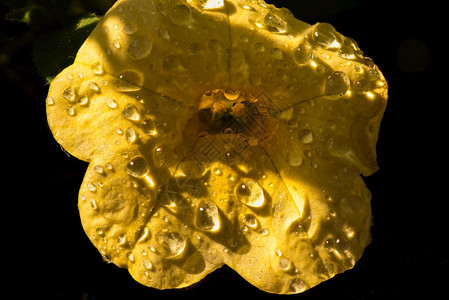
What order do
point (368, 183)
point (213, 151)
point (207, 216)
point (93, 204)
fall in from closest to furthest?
point (93, 204), point (207, 216), point (213, 151), point (368, 183)

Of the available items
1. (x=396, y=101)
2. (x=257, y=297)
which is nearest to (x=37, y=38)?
(x=257, y=297)

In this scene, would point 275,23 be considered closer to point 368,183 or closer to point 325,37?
point 325,37

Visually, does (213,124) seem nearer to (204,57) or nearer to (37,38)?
(204,57)

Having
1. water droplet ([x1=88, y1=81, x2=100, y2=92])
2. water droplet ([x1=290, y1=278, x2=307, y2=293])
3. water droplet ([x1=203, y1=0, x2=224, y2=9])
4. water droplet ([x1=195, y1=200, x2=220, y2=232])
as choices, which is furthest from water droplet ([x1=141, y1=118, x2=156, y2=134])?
water droplet ([x1=290, y1=278, x2=307, y2=293])

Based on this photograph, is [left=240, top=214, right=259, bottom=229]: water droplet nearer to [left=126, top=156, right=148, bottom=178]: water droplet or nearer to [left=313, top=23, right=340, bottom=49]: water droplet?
[left=126, top=156, right=148, bottom=178]: water droplet

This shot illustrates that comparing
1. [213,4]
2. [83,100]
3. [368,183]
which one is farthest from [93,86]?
[368,183]

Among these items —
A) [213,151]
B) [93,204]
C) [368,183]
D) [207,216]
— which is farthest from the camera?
[368,183]
